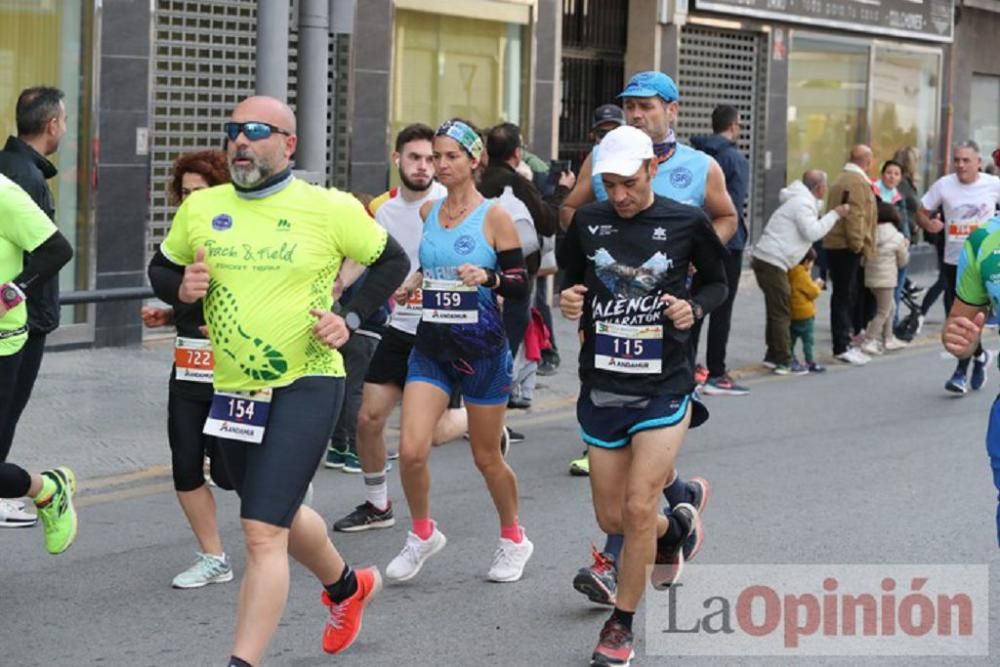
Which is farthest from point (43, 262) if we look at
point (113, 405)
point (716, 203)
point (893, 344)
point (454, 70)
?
point (893, 344)

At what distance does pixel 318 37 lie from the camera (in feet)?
34.4

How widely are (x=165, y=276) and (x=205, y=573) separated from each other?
5.64 feet

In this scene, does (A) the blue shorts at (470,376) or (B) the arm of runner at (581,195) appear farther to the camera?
(B) the arm of runner at (581,195)

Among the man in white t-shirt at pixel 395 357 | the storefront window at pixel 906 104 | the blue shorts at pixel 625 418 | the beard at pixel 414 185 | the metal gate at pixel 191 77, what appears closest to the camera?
the blue shorts at pixel 625 418

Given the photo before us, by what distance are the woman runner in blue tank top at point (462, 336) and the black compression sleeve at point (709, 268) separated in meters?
0.97

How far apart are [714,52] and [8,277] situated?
50.5ft

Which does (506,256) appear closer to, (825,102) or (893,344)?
(893,344)

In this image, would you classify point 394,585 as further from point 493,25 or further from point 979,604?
point 493,25

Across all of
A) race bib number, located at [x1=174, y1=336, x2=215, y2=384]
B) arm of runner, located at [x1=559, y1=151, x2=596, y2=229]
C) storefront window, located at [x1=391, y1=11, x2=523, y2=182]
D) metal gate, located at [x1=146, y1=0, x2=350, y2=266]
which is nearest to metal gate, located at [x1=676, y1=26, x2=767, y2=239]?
storefront window, located at [x1=391, y1=11, x2=523, y2=182]

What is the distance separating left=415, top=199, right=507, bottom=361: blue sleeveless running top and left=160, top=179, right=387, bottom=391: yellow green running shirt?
1523 millimetres

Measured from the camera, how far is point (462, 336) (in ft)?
23.8

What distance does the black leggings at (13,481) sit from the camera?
7219 mm

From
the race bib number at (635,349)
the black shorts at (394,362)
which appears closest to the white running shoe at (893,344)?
the black shorts at (394,362)

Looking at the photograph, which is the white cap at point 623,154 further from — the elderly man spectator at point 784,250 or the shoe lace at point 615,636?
the elderly man spectator at point 784,250
